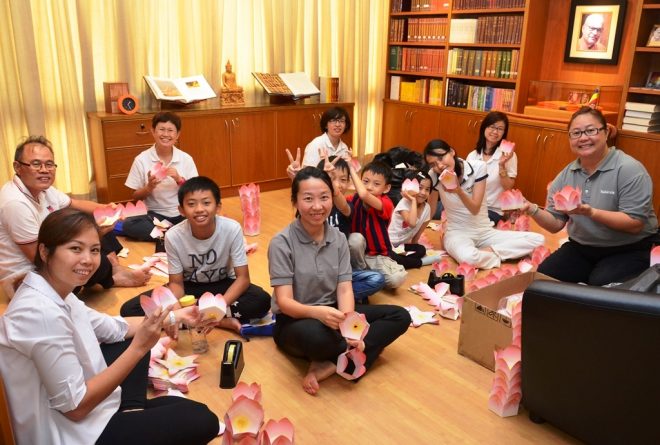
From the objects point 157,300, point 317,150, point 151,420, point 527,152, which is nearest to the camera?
point 151,420

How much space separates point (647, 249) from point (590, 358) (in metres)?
1.34

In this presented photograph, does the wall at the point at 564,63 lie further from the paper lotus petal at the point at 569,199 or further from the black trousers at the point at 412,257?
the paper lotus petal at the point at 569,199

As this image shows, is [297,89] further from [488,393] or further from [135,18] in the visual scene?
[488,393]

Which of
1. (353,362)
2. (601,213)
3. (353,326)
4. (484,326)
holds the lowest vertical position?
(353,362)

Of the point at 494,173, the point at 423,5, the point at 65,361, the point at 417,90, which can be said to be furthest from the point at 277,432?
the point at 423,5

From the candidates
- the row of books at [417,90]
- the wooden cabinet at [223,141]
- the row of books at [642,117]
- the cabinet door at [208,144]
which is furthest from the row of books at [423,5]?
the cabinet door at [208,144]

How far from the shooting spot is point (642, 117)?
4.07 metres

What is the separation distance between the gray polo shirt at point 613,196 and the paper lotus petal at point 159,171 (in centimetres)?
246

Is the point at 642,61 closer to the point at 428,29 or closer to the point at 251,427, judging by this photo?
the point at 428,29

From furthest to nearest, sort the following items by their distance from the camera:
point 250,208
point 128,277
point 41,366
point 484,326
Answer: point 250,208, point 128,277, point 484,326, point 41,366

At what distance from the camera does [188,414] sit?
1.57 meters

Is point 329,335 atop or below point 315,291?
below

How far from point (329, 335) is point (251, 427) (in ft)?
1.73

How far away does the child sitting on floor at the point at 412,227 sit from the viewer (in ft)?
11.1
